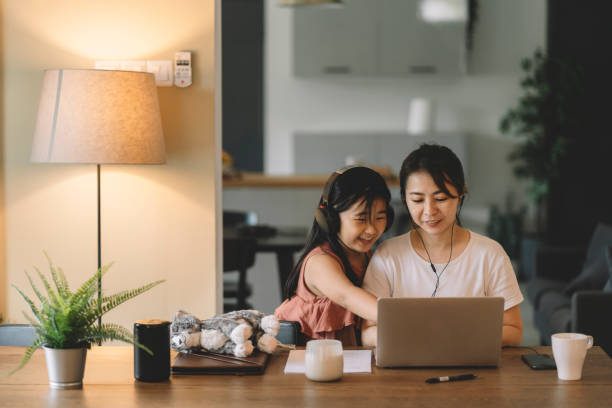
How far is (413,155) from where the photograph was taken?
2080 mm

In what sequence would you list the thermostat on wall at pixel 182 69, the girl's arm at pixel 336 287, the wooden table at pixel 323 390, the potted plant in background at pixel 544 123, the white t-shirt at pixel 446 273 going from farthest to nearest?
the potted plant in background at pixel 544 123
the thermostat on wall at pixel 182 69
the white t-shirt at pixel 446 273
the girl's arm at pixel 336 287
the wooden table at pixel 323 390

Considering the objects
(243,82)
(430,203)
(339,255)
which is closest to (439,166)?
(430,203)

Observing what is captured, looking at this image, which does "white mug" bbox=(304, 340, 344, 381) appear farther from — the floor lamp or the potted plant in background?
the potted plant in background

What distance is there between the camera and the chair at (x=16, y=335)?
7.11ft

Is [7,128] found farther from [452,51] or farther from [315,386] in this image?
[452,51]

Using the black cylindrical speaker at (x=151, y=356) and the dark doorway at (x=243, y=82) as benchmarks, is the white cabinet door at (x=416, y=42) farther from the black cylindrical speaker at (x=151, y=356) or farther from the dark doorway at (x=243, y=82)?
the black cylindrical speaker at (x=151, y=356)

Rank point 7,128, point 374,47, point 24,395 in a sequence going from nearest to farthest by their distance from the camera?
point 24,395
point 7,128
point 374,47

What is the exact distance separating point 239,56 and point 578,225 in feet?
12.0

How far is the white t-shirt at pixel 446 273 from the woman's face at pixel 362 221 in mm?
89

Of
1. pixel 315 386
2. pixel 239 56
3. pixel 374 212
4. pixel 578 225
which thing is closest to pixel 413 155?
pixel 374 212

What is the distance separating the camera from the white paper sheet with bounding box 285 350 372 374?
1.74m

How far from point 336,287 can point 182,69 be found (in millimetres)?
1126

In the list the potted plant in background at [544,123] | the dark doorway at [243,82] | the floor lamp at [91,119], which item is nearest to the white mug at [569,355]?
the floor lamp at [91,119]

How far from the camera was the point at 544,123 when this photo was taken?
688cm
